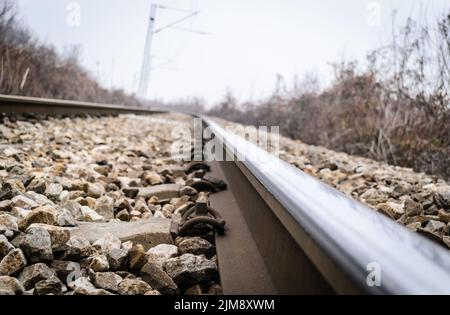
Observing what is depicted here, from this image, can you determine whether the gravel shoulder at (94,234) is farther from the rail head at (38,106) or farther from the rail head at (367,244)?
the rail head at (38,106)

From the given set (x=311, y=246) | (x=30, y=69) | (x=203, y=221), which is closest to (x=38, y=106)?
(x=30, y=69)

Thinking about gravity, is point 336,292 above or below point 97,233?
above

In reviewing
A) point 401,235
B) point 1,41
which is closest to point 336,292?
point 401,235

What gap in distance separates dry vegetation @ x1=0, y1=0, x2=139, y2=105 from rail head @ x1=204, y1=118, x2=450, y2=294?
7.22m

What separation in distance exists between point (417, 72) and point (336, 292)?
18.0ft

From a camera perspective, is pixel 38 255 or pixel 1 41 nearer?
pixel 38 255

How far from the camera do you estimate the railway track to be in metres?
0.61

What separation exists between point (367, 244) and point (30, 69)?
10177 millimetres

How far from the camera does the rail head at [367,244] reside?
583 mm

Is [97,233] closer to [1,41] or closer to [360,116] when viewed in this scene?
[360,116]

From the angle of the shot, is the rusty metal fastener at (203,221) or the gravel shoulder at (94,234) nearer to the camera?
the gravel shoulder at (94,234)

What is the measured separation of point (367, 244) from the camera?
701mm

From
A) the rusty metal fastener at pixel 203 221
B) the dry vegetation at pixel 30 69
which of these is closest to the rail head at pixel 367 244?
the rusty metal fastener at pixel 203 221

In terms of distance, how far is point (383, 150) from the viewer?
217 inches
